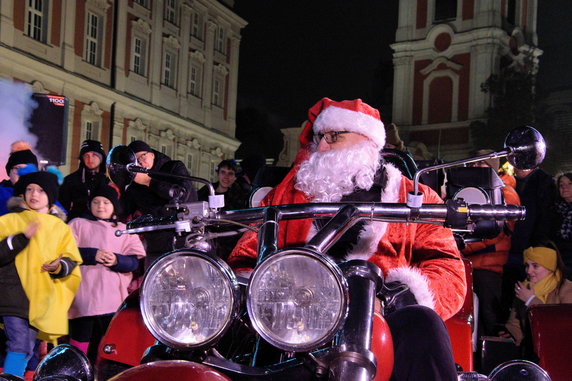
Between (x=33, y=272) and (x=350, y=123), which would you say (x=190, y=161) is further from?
(x=350, y=123)

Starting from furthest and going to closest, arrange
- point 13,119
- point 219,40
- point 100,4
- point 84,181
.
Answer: point 219,40 → point 100,4 → point 13,119 → point 84,181

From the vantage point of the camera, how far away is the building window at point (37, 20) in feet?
78.9

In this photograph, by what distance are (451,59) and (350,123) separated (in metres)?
42.1

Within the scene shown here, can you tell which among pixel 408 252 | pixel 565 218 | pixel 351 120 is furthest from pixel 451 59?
pixel 408 252

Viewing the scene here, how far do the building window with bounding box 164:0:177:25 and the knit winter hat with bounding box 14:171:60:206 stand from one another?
28966 mm

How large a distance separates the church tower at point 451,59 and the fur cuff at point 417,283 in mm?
39861

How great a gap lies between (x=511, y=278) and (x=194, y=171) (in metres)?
30.4

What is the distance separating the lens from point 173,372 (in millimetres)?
1665

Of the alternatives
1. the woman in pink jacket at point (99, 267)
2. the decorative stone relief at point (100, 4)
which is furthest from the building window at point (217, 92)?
the woman in pink jacket at point (99, 267)

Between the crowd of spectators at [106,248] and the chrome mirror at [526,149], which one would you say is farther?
the crowd of spectators at [106,248]

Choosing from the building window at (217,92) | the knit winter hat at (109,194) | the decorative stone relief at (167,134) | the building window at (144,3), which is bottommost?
the knit winter hat at (109,194)

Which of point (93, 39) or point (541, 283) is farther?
point (93, 39)

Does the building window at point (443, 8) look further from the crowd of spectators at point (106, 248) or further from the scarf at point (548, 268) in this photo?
the scarf at point (548, 268)

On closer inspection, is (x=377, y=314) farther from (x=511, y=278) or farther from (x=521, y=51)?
(x=521, y=51)
